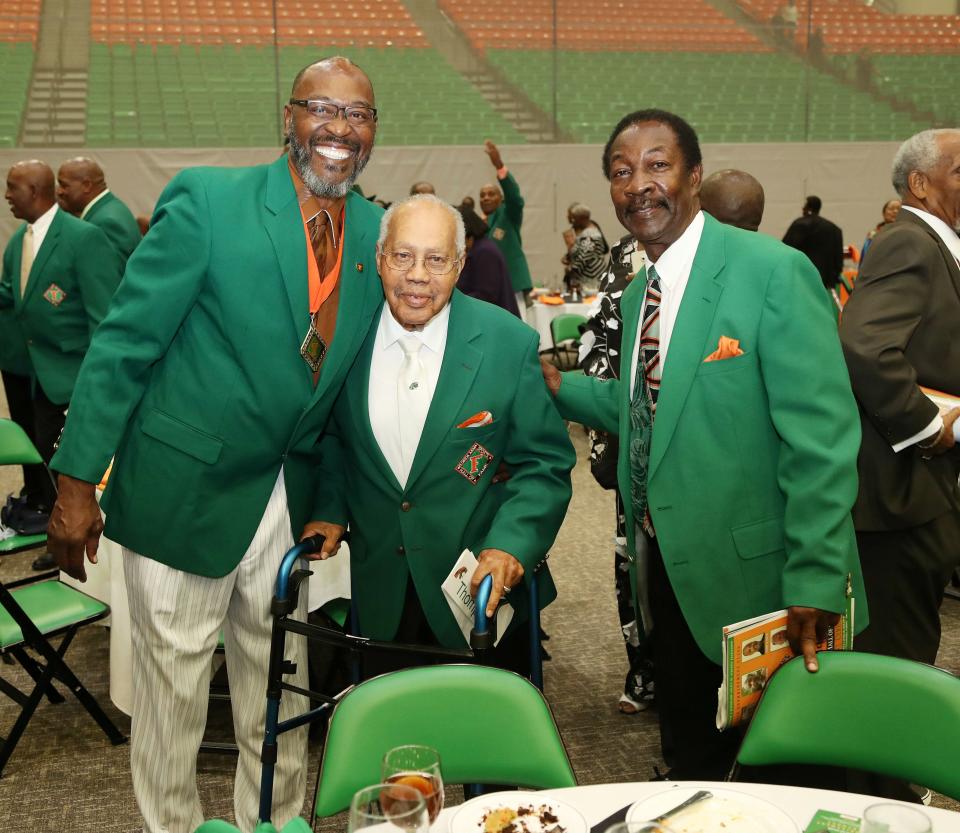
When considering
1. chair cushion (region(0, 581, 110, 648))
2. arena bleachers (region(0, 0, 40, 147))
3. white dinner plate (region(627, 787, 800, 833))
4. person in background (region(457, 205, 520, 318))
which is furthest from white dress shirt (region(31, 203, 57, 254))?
arena bleachers (region(0, 0, 40, 147))

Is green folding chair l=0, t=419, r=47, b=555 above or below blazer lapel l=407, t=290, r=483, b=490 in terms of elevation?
below

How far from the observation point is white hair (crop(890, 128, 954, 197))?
8.45 ft

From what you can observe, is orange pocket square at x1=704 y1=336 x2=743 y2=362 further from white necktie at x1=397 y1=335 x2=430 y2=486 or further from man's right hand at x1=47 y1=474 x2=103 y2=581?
man's right hand at x1=47 y1=474 x2=103 y2=581

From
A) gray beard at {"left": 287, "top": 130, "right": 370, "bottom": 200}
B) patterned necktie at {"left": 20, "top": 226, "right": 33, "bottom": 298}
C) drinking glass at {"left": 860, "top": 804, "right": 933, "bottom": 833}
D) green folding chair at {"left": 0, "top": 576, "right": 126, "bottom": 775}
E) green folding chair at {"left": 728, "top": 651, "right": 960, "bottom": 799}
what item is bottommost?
green folding chair at {"left": 0, "top": 576, "right": 126, "bottom": 775}

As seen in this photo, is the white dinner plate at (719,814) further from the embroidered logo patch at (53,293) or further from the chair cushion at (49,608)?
the embroidered logo patch at (53,293)

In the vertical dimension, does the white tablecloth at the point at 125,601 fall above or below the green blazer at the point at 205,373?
below

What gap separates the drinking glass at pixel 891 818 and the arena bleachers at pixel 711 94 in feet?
42.5

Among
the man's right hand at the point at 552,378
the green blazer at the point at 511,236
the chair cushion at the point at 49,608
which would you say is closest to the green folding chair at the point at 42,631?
the chair cushion at the point at 49,608

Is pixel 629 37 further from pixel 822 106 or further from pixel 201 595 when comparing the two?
pixel 201 595

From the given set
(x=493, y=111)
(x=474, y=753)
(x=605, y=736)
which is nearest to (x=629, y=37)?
(x=493, y=111)

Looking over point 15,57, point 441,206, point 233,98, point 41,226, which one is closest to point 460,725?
point 441,206

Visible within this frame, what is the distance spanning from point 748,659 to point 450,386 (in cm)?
81

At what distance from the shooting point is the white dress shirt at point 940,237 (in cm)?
238

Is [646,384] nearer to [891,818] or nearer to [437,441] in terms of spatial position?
[437,441]
